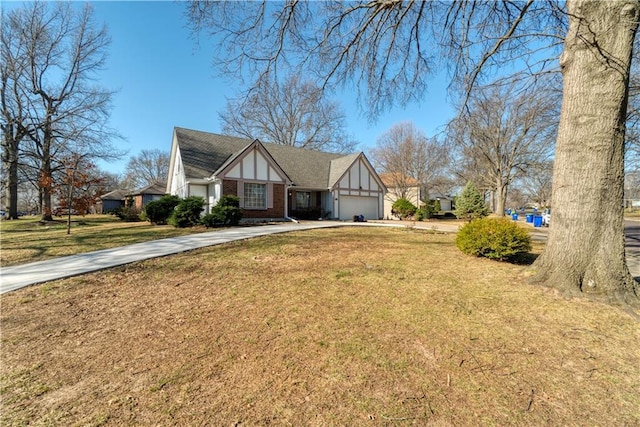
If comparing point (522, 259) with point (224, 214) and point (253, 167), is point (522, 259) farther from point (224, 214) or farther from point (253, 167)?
point (253, 167)

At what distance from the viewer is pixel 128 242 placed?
29.8 feet

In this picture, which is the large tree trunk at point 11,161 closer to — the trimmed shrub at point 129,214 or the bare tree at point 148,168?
the trimmed shrub at point 129,214

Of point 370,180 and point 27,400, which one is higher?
point 370,180

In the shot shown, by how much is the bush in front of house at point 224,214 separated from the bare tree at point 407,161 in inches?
952

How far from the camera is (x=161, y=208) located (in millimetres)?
14914

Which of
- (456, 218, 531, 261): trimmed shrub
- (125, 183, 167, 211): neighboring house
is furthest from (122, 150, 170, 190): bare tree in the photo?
(456, 218, 531, 261): trimmed shrub

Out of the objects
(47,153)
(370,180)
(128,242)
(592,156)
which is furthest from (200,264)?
(47,153)

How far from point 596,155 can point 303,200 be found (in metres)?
19.3

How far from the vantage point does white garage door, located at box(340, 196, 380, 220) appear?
2322cm

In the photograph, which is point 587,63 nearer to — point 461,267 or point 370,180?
point 461,267

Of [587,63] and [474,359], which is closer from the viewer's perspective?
[474,359]

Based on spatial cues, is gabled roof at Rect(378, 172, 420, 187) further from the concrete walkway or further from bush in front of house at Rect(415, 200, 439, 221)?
the concrete walkway

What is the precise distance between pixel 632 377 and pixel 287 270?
479cm

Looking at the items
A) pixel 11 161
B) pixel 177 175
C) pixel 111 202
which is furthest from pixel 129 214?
pixel 111 202
